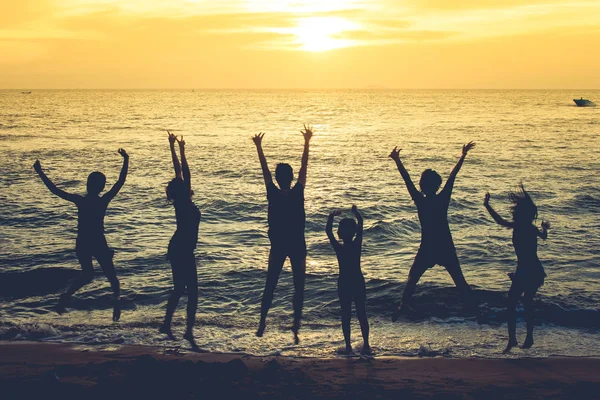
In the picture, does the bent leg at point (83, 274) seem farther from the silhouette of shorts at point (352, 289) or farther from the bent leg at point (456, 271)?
the bent leg at point (456, 271)

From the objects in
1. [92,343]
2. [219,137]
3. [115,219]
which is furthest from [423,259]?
[219,137]

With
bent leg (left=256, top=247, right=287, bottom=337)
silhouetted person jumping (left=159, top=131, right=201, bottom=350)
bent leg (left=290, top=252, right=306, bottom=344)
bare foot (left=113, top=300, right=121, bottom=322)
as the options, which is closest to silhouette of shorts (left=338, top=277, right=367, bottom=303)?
bent leg (left=290, top=252, right=306, bottom=344)

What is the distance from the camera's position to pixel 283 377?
655 centimetres

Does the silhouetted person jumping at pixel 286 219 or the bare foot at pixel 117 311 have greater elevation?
the silhouetted person jumping at pixel 286 219

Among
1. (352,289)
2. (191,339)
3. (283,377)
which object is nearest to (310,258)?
(191,339)

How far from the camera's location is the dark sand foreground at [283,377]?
595cm

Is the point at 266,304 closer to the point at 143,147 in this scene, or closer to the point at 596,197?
the point at 596,197

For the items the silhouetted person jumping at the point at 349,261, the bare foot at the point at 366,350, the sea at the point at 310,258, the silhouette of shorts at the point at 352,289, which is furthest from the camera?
the sea at the point at 310,258

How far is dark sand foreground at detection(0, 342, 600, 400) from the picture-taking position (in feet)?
19.5

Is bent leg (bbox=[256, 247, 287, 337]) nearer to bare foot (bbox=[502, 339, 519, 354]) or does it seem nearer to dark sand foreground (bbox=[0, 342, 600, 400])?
dark sand foreground (bbox=[0, 342, 600, 400])

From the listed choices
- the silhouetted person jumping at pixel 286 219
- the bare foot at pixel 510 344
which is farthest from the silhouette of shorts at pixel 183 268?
the bare foot at pixel 510 344

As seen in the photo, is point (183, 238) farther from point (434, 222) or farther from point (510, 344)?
point (510, 344)

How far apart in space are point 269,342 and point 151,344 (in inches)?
66.4

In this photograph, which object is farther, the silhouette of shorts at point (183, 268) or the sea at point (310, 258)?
the sea at point (310, 258)
